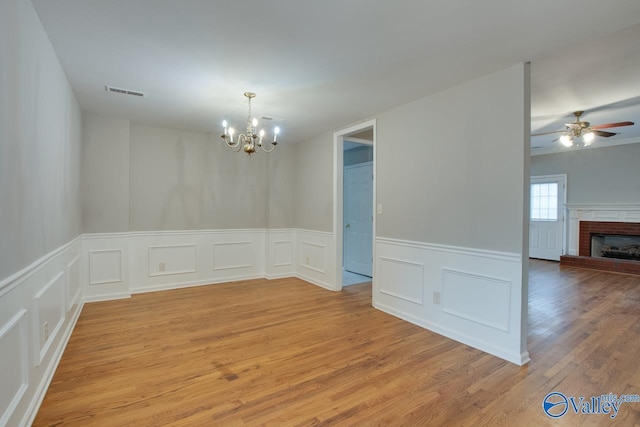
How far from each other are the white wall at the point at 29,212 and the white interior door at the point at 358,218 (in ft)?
14.5

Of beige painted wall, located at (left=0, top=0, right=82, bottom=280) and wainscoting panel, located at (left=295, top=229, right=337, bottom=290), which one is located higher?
beige painted wall, located at (left=0, top=0, right=82, bottom=280)

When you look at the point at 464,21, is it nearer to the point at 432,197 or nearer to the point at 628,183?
the point at 432,197

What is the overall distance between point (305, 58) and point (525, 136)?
193 cm

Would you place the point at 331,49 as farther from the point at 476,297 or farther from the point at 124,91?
the point at 476,297

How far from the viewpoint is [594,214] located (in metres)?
6.73

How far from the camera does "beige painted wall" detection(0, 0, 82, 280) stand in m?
1.47

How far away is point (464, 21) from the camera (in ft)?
6.49

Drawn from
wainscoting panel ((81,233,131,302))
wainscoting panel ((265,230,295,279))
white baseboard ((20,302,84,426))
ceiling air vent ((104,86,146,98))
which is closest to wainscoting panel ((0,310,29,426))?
white baseboard ((20,302,84,426))

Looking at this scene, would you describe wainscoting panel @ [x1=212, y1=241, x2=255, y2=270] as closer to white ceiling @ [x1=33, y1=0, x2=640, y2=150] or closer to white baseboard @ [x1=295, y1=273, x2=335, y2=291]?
white baseboard @ [x1=295, y1=273, x2=335, y2=291]

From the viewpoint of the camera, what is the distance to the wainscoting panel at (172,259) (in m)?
4.71
